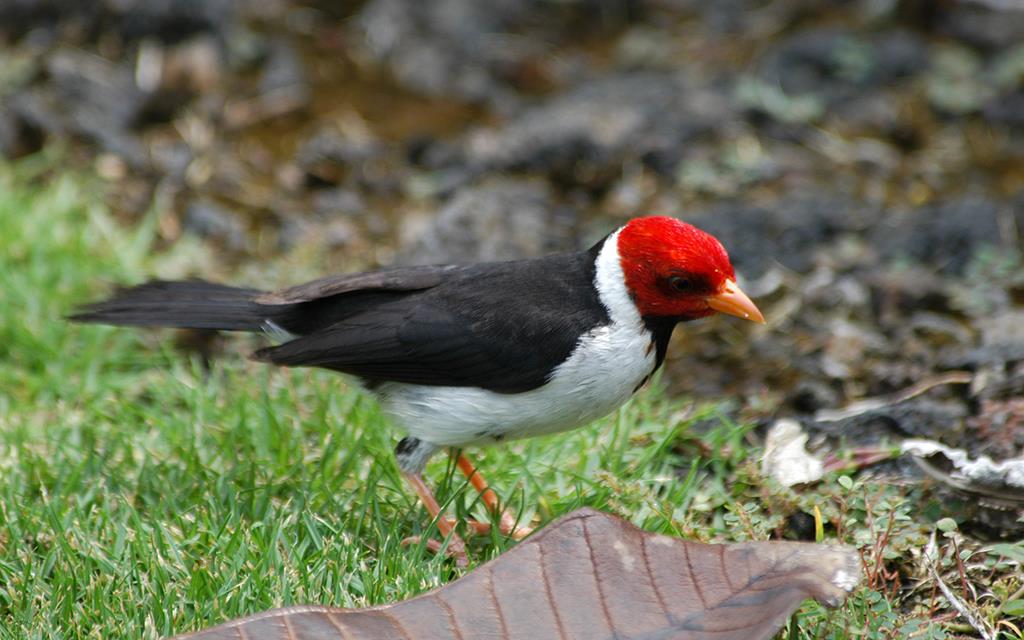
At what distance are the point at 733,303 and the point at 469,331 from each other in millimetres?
846

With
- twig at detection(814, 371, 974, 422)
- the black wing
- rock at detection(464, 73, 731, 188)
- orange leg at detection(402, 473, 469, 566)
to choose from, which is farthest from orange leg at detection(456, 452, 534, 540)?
rock at detection(464, 73, 731, 188)

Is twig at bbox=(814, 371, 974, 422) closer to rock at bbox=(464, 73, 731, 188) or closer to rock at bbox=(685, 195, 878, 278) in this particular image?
rock at bbox=(685, 195, 878, 278)

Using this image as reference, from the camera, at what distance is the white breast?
388 centimetres

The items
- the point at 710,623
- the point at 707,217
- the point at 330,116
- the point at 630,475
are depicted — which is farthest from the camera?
the point at 330,116

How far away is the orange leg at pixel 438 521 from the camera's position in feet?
12.5

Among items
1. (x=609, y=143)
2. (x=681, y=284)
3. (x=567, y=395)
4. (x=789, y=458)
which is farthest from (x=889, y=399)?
(x=609, y=143)

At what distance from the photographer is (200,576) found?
349 centimetres

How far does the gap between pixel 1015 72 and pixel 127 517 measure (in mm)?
5891

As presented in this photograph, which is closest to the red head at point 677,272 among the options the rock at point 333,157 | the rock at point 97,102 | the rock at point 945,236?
the rock at point 945,236

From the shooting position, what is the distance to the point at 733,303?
13.3 ft

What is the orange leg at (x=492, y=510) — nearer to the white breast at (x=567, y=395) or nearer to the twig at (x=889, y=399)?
the white breast at (x=567, y=395)

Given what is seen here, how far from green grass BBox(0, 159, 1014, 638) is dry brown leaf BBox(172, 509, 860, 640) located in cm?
32

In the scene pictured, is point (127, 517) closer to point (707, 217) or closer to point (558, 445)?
point (558, 445)

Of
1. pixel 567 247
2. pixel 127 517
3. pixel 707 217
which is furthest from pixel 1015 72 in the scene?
pixel 127 517
